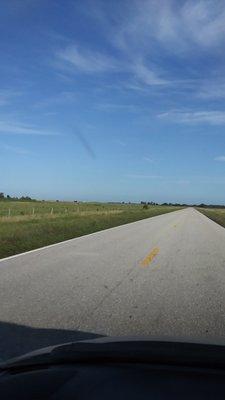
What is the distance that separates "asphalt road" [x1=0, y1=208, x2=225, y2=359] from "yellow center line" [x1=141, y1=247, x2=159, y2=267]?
0.02m

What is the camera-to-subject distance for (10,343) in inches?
264

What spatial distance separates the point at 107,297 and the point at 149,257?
668 centimetres

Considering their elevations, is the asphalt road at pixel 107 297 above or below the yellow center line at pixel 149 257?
below

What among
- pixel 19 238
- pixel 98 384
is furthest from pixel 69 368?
pixel 19 238

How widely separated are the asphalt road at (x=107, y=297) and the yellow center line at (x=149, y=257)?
0.08ft

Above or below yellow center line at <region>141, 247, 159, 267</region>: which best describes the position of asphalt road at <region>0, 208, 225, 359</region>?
below

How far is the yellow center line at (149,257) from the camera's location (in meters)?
15.0

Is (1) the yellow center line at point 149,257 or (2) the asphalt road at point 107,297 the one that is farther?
(1) the yellow center line at point 149,257

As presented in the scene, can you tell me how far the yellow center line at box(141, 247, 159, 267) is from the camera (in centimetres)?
1499

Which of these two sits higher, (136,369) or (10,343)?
(136,369)

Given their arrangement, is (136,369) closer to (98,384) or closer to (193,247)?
(98,384)

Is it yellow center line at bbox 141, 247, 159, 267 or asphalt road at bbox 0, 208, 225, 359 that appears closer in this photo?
asphalt road at bbox 0, 208, 225, 359

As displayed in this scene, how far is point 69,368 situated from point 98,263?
36.8 feet

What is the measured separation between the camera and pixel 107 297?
9.92 m
